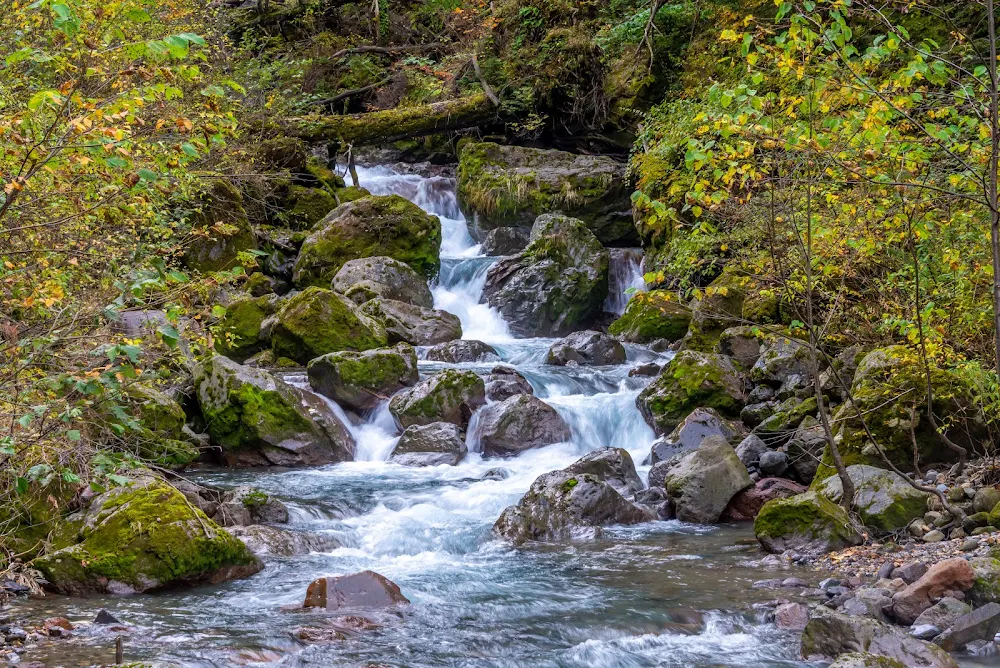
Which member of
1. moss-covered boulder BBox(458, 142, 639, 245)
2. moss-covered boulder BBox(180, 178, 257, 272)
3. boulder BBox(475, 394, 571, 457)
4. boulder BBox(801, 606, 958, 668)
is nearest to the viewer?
boulder BBox(801, 606, 958, 668)

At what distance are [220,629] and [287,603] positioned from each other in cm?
71

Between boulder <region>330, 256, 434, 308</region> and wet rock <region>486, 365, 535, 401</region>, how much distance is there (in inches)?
185

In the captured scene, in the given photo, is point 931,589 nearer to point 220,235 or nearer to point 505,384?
point 505,384

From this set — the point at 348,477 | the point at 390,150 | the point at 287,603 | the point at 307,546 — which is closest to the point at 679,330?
the point at 348,477

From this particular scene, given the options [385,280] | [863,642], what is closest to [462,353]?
[385,280]

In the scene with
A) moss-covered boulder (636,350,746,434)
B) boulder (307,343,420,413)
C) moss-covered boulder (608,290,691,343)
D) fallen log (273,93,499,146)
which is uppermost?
fallen log (273,93,499,146)

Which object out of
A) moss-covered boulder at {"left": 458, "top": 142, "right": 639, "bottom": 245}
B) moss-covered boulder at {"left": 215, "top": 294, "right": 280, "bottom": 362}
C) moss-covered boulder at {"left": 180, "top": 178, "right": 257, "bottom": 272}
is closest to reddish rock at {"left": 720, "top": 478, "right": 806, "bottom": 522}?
moss-covered boulder at {"left": 215, "top": 294, "right": 280, "bottom": 362}

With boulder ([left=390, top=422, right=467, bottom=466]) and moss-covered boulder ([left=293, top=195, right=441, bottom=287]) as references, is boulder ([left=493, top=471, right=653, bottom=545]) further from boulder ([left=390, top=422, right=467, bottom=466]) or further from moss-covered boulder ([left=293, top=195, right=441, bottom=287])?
moss-covered boulder ([left=293, top=195, right=441, bottom=287])

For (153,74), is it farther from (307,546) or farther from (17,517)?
(307,546)

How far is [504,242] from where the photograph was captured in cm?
2100

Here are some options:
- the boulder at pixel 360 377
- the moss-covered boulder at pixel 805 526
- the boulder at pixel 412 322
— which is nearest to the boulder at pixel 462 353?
the boulder at pixel 412 322

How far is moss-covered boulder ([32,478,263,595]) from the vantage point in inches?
265

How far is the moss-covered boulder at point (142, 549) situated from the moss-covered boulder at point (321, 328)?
7.30 metres

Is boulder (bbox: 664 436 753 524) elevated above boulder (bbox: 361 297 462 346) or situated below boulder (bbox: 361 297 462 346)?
below
